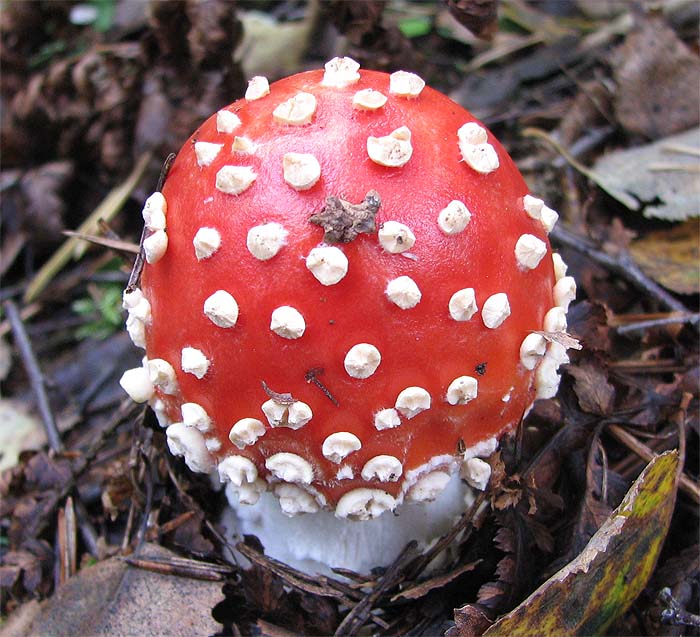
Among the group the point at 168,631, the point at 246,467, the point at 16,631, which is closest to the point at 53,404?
the point at 16,631

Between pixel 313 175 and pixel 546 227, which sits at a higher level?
pixel 313 175

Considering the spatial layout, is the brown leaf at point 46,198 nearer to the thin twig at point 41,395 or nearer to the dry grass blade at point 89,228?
the dry grass blade at point 89,228

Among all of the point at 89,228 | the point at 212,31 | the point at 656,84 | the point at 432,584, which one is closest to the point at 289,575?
the point at 432,584

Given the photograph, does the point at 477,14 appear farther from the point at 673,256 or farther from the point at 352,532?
the point at 352,532

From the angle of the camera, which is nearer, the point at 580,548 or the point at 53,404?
the point at 580,548

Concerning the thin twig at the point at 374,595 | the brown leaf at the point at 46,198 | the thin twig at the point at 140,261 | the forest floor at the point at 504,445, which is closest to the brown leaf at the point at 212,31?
the forest floor at the point at 504,445

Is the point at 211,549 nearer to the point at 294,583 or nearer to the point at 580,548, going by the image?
the point at 294,583
